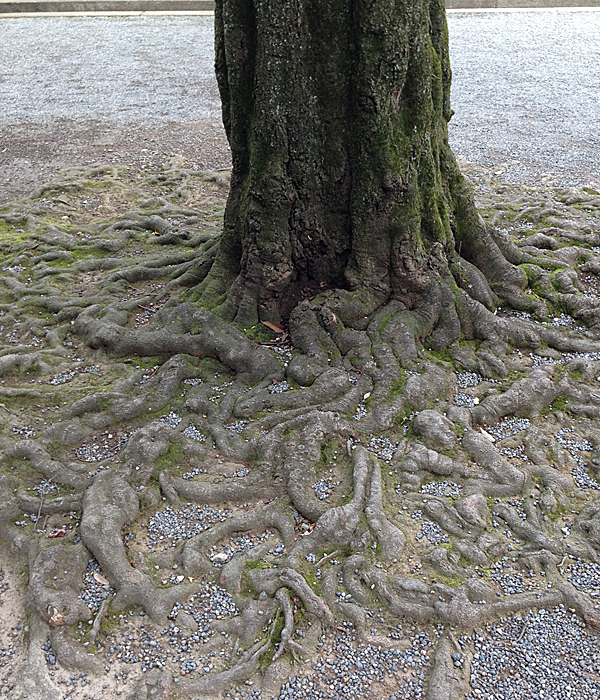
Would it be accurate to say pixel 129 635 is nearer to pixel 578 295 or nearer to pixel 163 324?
pixel 163 324

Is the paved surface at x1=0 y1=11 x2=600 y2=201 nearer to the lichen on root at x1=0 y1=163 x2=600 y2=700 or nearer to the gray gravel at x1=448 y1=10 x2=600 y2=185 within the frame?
the gray gravel at x1=448 y1=10 x2=600 y2=185

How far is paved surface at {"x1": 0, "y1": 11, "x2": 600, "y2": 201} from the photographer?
11.5 m

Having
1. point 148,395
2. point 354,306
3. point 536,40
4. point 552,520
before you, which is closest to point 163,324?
point 148,395

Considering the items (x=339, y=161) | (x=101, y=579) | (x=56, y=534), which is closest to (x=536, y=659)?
(x=101, y=579)

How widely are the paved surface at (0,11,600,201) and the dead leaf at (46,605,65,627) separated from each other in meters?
7.92

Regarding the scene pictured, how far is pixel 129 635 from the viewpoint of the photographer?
12.3ft

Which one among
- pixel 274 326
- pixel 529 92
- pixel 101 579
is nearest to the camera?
pixel 101 579

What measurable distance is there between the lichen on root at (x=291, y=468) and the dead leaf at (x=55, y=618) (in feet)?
0.06

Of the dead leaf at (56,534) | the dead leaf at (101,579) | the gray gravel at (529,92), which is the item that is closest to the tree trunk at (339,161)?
the dead leaf at (56,534)

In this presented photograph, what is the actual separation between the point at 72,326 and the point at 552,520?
4587 mm

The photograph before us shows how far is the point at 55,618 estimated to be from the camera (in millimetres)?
3766

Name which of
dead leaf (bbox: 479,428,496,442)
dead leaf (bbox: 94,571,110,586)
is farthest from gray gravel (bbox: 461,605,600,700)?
dead leaf (bbox: 94,571,110,586)

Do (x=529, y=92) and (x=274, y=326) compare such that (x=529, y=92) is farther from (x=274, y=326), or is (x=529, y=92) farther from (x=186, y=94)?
(x=274, y=326)

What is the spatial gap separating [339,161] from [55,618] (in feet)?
12.5
